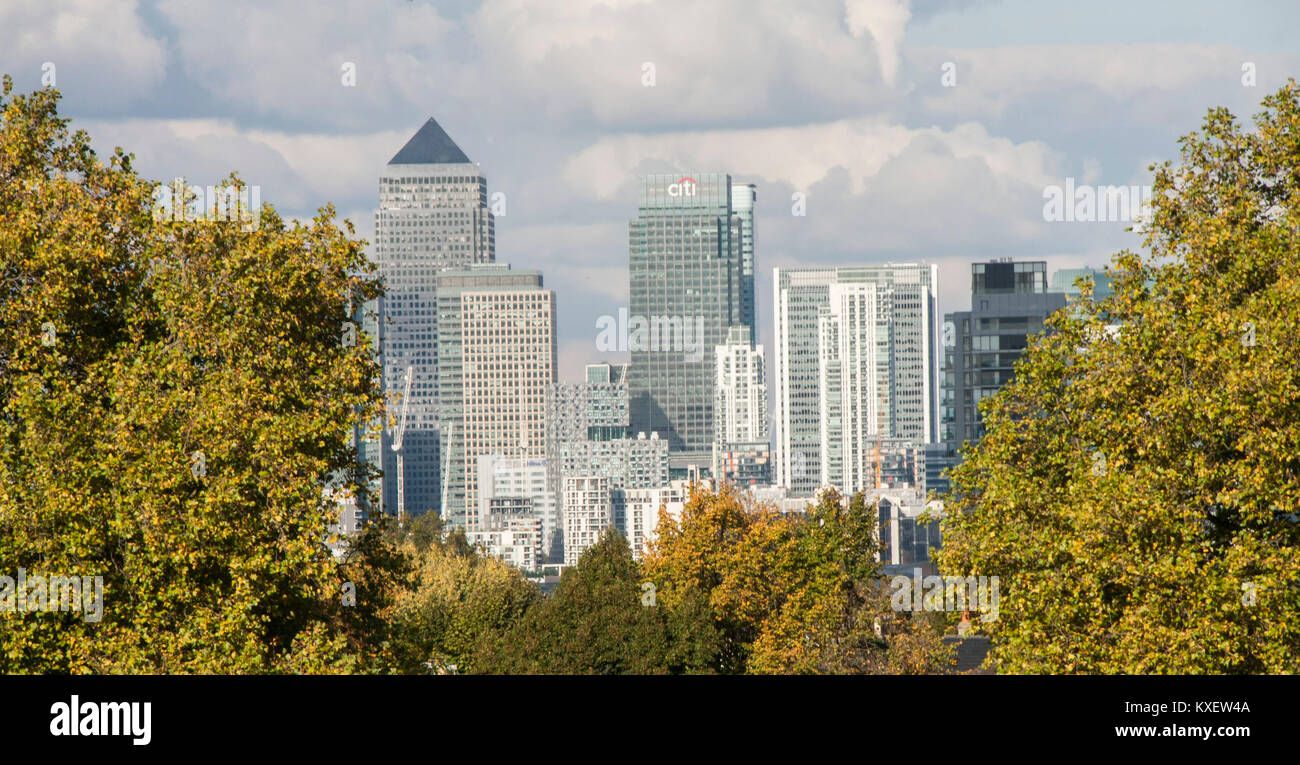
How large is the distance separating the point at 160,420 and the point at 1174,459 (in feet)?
70.0

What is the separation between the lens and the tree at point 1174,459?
27516mm

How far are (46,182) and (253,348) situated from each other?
613 cm

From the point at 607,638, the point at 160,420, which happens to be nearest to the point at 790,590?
the point at 607,638

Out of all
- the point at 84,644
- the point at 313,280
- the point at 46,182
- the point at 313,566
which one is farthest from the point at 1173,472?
the point at 46,182

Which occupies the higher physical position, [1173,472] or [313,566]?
[1173,472]

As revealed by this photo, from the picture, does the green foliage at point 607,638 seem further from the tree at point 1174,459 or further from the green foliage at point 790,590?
the tree at point 1174,459

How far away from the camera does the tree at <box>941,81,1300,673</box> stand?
27.5m

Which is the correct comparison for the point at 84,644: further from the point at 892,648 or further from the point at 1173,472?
the point at 892,648

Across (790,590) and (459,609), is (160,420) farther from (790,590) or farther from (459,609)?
(459,609)

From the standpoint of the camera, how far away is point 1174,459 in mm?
29547

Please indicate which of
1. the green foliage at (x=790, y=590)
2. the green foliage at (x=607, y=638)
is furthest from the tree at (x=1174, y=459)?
the green foliage at (x=607, y=638)

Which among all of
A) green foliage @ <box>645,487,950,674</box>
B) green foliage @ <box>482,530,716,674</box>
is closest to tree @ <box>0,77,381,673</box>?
green foliage @ <box>482,530,716,674</box>

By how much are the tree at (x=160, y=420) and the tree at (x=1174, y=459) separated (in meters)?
15.3
